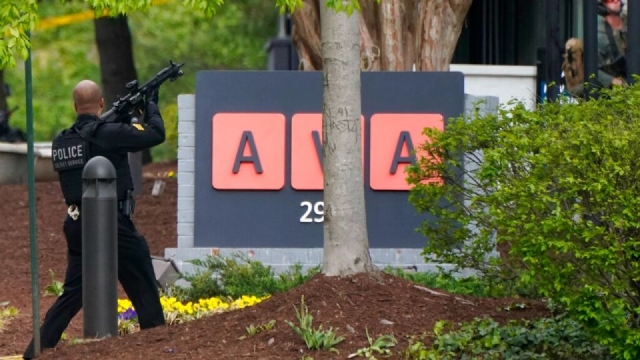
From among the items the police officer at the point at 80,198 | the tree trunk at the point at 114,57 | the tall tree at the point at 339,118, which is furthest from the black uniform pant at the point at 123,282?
the tree trunk at the point at 114,57

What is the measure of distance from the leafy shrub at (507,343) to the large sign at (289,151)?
154 inches

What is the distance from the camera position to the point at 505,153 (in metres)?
6.45

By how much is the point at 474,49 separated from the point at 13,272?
10.3 metres

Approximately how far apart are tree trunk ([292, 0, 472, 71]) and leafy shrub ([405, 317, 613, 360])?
18.1 feet

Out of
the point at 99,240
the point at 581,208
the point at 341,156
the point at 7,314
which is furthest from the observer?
the point at 7,314

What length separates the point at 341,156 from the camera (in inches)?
285

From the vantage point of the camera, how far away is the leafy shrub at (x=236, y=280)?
9.61 m

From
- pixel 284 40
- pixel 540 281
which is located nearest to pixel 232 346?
pixel 540 281

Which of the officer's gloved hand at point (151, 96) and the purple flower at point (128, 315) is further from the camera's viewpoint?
the purple flower at point (128, 315)

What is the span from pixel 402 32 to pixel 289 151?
2.22 metres

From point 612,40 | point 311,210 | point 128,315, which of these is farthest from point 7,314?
point 612,40

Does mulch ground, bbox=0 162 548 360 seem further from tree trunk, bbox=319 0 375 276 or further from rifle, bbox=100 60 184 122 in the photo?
rifle, bbox=100 60 184 122

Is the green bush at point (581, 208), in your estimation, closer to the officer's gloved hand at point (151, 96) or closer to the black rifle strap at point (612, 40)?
the officer's gloved hand at point (151, 96)

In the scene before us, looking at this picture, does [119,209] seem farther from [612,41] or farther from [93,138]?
[612,41]
